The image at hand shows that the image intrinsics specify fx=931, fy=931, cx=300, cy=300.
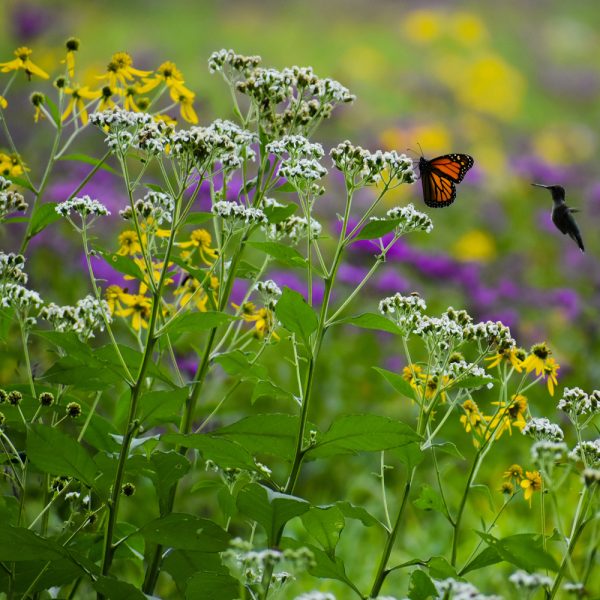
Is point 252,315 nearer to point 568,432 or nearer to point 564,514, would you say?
point 564,514

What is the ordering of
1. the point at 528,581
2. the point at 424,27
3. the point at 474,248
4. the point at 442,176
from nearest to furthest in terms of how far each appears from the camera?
the point at 528,581
the point at 442,176
the point at 474,248
the point at 424,27

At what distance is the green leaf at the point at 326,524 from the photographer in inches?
50.0

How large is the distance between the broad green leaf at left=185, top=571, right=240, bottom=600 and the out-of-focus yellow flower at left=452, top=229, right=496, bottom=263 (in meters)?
4.08

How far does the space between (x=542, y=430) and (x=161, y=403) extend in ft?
1.86

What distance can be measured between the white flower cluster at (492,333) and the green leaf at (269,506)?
408mm

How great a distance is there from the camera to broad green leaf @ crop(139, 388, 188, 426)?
1270 mm

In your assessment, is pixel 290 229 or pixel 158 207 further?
pixel 290 229

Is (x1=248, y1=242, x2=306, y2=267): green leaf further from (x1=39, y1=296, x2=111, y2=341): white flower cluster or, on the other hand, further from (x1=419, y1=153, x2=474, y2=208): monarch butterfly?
(x1=419, y1=153, x2=474, y2=208): monarch butterfly

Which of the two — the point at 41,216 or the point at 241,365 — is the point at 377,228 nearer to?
the point at 241,365

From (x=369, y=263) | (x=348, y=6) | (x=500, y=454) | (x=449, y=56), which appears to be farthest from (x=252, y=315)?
(x=348, y=6)

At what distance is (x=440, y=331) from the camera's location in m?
1.41

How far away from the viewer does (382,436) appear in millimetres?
1219

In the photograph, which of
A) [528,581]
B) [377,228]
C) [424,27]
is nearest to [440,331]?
[377,228]

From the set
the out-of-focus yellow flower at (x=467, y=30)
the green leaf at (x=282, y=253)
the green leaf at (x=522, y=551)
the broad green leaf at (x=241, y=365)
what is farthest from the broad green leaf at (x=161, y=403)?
the out-of-focus yellow flower at (x=467, y=30)
